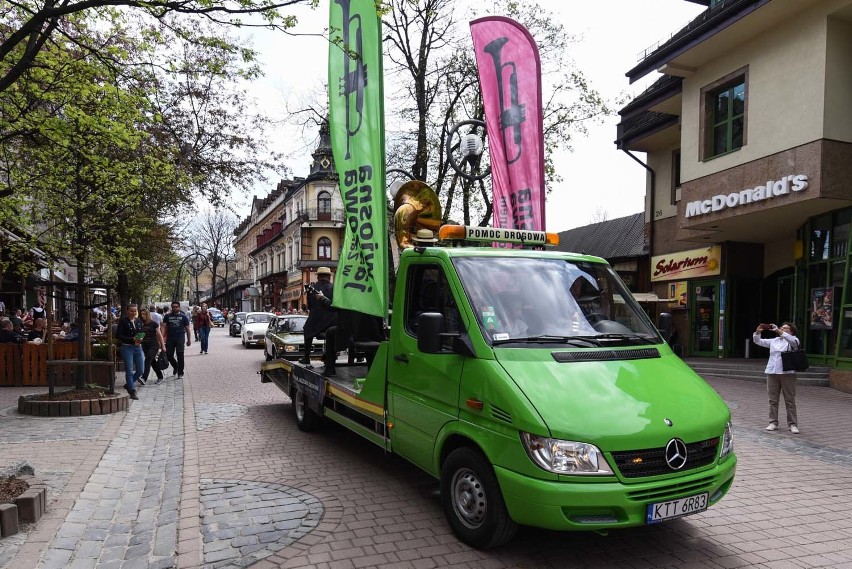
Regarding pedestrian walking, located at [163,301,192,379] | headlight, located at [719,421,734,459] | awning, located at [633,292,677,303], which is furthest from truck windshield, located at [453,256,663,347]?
awning, located at [633,292,677,303]

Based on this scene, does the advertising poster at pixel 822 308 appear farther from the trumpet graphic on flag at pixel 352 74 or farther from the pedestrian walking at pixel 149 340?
the pedestrian walking at pixel 149 340

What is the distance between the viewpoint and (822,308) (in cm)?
1405

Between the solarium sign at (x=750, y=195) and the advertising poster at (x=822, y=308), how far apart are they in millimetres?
2852

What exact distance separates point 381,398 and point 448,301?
1309mm

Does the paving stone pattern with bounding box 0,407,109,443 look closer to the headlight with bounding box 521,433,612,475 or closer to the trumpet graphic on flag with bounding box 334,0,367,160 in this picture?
the trumpet graphic on flag with bounding box 334,0,367,160

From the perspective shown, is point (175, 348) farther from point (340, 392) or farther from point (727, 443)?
point (727, 443)

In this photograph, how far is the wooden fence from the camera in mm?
11711

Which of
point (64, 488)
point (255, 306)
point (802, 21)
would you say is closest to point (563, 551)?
point (64, 488)

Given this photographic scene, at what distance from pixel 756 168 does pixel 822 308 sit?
3.84 metres

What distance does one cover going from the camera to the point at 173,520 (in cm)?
464

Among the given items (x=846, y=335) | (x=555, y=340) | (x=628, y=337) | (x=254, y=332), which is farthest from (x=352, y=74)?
(x=254, y=332)

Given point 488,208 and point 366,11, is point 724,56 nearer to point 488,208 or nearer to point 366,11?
point 488,208

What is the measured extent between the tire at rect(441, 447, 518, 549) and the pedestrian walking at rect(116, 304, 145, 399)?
8209 millimetres

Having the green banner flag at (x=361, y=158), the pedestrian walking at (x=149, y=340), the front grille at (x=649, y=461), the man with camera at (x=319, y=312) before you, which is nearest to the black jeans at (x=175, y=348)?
the pedestrian walking at (x=149, y=340)
